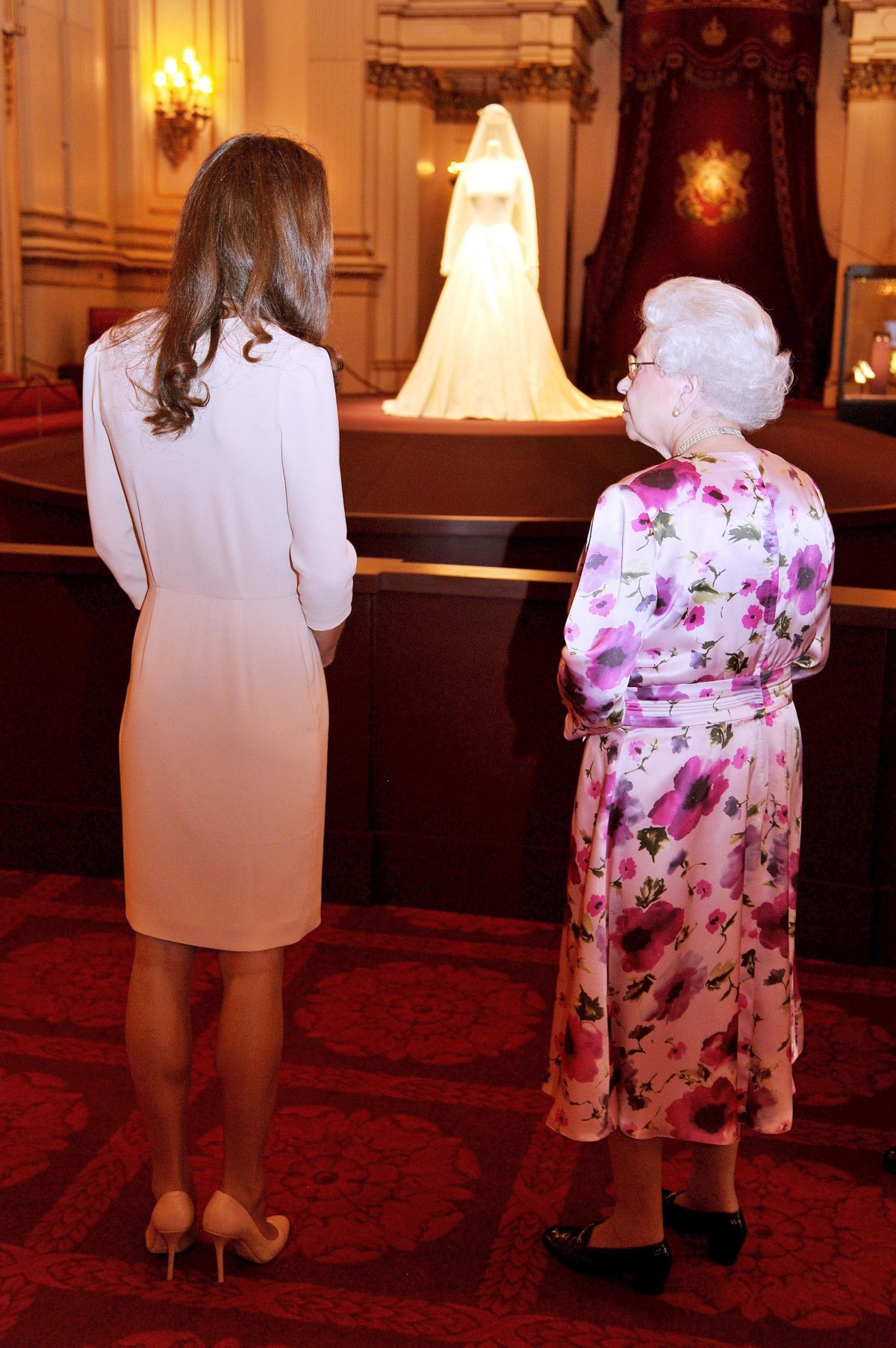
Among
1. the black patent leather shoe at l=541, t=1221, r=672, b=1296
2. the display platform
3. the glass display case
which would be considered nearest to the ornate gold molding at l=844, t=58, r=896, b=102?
the glass display case

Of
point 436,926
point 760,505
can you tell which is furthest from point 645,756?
point 436,926

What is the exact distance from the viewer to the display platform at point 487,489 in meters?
5.54

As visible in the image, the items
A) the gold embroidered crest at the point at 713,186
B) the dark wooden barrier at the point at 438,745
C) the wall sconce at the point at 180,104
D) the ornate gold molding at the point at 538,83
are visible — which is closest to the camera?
the dark wooden barrier at the point at 438,745

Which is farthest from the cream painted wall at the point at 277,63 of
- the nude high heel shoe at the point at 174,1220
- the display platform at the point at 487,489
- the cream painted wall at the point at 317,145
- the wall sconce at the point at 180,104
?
the nude high heel shoe at the point at 174,1220

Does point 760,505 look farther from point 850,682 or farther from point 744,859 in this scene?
point 850,682

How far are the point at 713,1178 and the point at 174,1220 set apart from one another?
2.87 ft

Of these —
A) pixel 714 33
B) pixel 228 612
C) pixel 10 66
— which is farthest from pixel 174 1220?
pixel 714 33

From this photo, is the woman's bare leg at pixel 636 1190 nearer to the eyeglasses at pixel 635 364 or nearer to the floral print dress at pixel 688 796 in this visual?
the floral print dress at pixel 688 796

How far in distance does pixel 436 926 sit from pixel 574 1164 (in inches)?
44.0

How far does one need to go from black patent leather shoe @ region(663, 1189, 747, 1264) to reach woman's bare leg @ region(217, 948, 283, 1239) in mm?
706

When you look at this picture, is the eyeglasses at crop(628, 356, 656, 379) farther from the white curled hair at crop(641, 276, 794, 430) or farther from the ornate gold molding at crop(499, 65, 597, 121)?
the ornate gold molding at crop(499, 65, 597, 121)

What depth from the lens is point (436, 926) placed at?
355 centimetres

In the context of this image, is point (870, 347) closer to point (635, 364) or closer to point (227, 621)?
point (635, 364)

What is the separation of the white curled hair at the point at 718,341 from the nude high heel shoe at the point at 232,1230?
1432 mm
